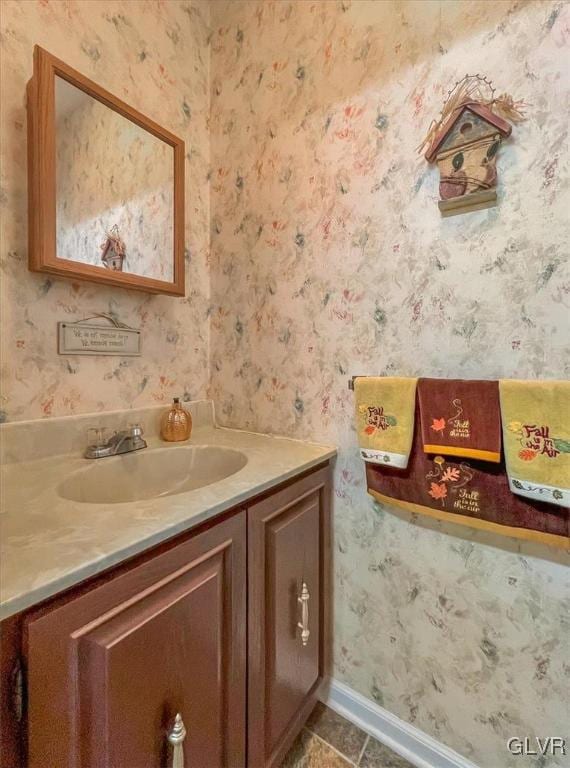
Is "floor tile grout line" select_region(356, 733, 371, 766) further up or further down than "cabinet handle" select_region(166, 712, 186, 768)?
further down

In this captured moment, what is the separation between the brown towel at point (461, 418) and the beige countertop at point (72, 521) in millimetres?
337

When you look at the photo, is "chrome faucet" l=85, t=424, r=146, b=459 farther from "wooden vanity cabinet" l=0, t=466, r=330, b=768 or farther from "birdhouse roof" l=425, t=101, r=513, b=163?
"birdhouse roof" l=425, t=101, r=513, b=163

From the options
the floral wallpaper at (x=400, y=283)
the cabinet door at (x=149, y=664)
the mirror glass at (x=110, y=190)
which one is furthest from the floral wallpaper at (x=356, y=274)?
the cabinet door at (x=149, y=664)

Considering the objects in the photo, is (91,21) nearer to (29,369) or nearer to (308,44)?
(308,44)

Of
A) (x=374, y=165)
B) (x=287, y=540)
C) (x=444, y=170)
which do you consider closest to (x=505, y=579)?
(x=287, y=540)

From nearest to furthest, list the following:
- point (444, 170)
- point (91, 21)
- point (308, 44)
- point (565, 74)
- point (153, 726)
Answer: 1. point (153, 726)
2. point (565, 74)
3. point (444, 170)
4. point (91, 21)
5. point (308, 44)

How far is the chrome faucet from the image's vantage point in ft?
3.16

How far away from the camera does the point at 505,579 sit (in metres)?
0.85

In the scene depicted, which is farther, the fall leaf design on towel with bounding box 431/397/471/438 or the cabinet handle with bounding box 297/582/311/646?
the cabinet handle with bounding box 297/582/311/646

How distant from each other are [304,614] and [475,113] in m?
1.34

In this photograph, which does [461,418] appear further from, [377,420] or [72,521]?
[72,521]

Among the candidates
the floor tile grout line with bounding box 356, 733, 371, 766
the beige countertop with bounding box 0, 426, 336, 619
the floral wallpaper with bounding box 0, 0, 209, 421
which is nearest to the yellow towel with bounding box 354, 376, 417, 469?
the beige countertop with bounding box 0, 426, 336, 619

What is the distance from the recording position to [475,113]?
0.82m

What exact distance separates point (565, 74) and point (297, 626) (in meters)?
1.48
